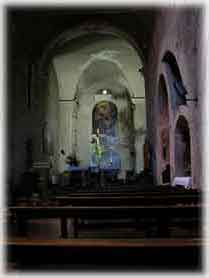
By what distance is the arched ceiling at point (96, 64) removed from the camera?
1573cm

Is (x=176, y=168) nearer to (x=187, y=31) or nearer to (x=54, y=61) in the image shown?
(x=187, y=31)

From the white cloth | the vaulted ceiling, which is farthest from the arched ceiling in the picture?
the white cloth

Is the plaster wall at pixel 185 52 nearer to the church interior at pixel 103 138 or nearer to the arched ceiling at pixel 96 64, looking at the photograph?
the church interior at pixel 103 138

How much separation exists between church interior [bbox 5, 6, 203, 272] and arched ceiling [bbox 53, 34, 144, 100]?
0.05 metres

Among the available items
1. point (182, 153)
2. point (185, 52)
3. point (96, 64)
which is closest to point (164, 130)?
point (182, 153)

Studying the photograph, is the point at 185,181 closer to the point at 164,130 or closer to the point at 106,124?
the point at 164,130

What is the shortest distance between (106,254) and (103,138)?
20.6 m

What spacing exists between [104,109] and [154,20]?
1166 centimetres

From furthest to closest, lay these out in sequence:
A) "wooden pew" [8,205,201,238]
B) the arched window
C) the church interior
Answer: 1. the arched window
2. "wooden pew" [8,205,201,238]
3. the church interior

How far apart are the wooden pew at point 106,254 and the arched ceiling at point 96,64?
14.0 metres

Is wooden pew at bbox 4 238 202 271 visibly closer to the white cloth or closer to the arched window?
the white cloth

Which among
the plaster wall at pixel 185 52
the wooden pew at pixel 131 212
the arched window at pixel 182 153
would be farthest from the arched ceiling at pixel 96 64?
the wooden pew at pixel 131 212

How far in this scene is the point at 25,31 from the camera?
37.7 feet

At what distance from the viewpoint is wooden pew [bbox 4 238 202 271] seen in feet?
4.94
